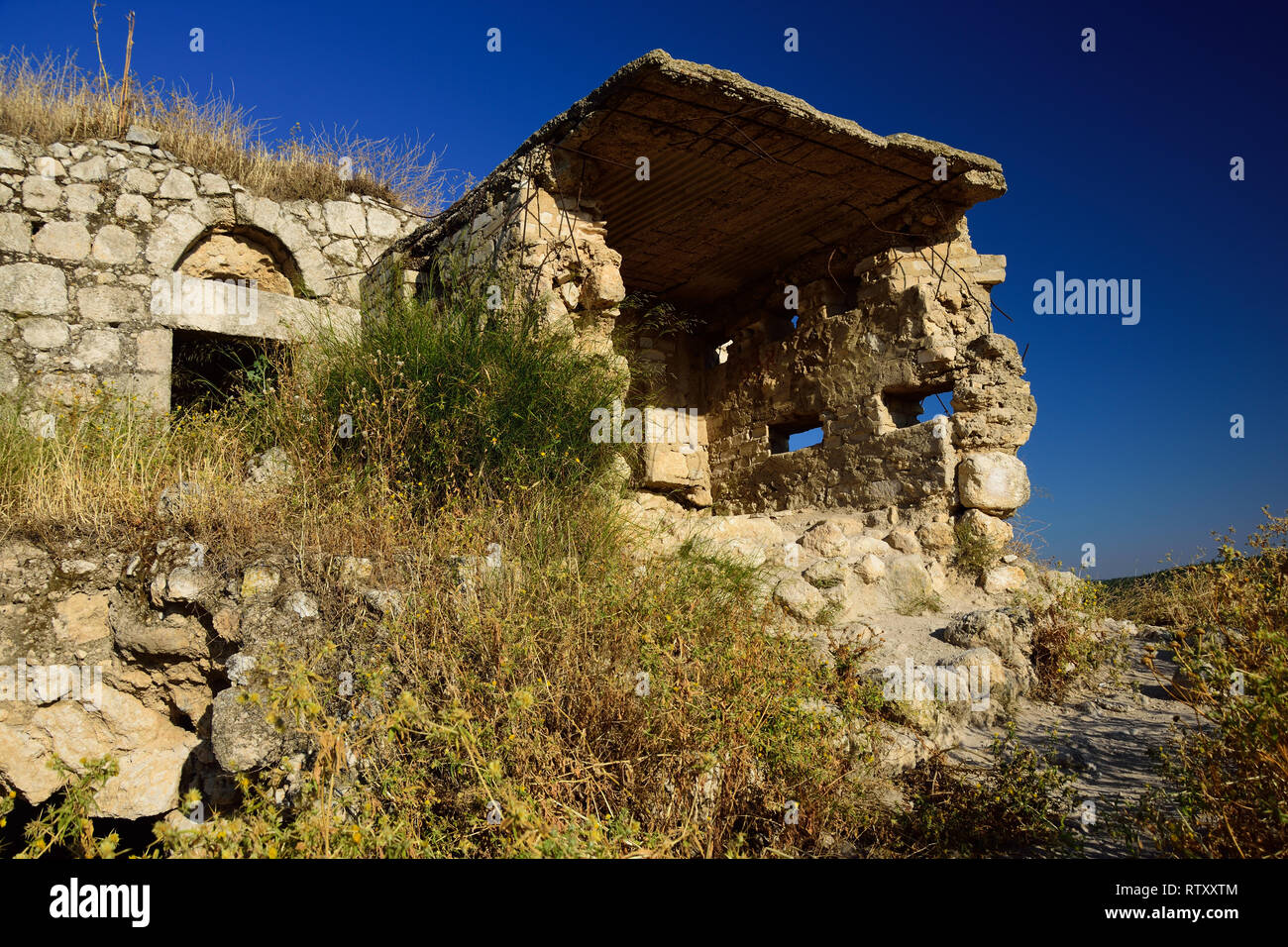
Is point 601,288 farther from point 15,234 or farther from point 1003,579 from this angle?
point 15,234

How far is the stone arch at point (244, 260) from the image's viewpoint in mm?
6859

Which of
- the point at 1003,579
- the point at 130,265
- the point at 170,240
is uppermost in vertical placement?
the point at 170,240

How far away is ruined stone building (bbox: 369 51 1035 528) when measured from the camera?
5.22 m

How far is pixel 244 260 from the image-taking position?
712 cm

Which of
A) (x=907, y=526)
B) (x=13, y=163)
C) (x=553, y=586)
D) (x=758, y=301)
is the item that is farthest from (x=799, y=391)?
(x=13, y=163)

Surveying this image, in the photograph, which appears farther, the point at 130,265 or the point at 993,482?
the point at 130,265

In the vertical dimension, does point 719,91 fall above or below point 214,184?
below

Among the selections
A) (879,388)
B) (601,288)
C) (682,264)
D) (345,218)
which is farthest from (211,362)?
(879,388)

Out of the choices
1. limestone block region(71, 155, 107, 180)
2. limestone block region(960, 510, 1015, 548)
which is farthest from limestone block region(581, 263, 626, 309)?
limestone block region(71, 155, 107, 180)

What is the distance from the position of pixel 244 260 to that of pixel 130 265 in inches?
39.1

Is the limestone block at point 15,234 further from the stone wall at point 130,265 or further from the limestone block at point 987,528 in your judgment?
the limestone block at point 987,528

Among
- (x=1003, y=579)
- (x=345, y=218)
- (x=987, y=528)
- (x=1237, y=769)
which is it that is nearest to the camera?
(x=1237, y=769)

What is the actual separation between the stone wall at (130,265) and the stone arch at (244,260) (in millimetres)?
11

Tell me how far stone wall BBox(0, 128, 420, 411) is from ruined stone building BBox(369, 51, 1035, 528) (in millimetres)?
1020
